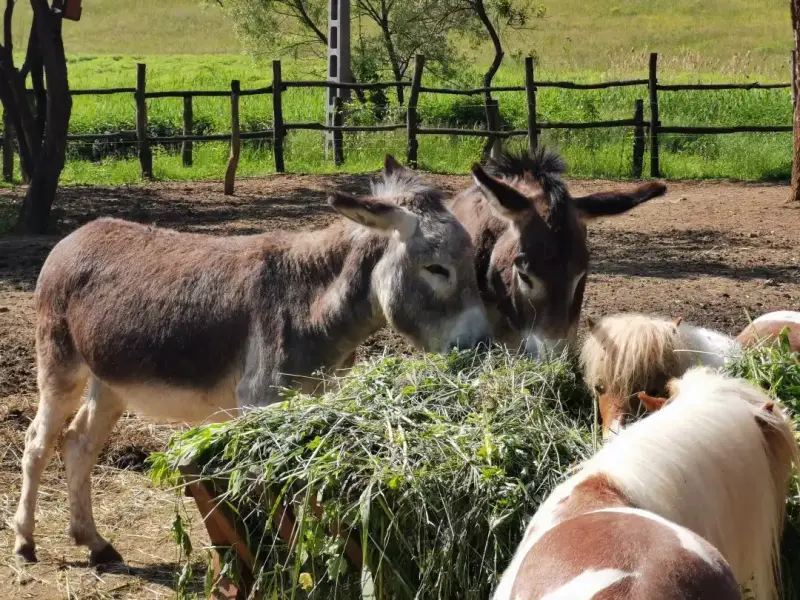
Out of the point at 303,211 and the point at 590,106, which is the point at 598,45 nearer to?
the point at 590,106

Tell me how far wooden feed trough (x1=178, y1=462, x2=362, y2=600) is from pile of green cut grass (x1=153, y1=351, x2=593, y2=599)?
0.03m

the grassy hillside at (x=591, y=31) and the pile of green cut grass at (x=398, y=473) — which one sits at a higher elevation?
the grassy hillside at (x=591, y=31)

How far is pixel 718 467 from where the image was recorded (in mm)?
2738

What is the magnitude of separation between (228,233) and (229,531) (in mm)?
8193

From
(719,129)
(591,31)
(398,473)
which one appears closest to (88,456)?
(398,473)

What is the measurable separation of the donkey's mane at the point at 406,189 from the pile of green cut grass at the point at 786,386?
1.60 metres

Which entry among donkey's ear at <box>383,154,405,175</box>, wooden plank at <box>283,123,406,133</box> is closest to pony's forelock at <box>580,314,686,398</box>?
donkey's ear at <box>383,154,405,175</box>

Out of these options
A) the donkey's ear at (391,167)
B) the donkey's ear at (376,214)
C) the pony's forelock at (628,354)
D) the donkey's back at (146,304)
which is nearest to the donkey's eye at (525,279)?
the donkey's ear at (376,214)

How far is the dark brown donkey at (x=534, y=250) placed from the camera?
4.64 m

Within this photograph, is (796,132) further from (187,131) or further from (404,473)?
(404,473)

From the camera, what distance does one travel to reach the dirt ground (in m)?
5.18

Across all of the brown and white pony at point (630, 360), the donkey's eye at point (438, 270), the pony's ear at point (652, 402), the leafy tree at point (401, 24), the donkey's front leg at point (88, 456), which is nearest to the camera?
the pony's ear at point (652, 402)

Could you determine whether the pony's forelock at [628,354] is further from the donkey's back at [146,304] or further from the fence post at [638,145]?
the fence post at [638,145]

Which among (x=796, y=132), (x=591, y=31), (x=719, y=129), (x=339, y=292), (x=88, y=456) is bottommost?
(x=88, y=456)
